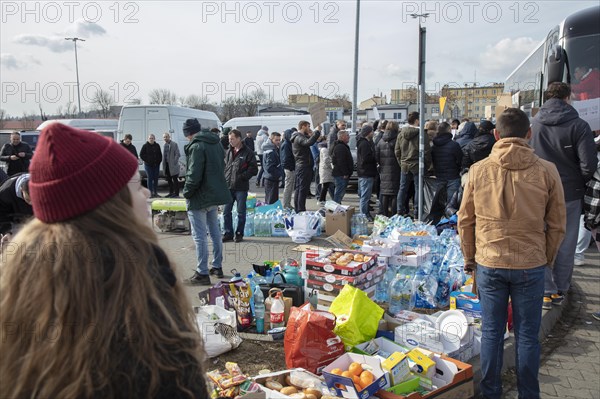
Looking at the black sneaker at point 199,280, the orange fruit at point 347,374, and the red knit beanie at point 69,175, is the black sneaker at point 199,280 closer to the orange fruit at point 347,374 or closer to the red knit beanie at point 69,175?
the orange fruit at point 347,374

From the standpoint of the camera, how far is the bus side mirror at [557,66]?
883cm

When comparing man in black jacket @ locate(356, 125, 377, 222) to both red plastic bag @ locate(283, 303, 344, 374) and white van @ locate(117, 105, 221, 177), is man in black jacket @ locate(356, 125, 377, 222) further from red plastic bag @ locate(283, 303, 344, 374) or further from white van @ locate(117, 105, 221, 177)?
white van @ locate(117, 105, 221, 177)

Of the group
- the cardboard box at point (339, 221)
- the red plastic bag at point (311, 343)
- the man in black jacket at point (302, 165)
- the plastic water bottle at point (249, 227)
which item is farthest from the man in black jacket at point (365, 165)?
the red plastic bag at point (311, 343)

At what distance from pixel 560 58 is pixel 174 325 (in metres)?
9.55

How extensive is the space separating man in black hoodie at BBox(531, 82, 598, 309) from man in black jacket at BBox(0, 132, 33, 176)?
10.9 meters

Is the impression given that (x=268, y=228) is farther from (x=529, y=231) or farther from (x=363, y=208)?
(x=529, y=231)

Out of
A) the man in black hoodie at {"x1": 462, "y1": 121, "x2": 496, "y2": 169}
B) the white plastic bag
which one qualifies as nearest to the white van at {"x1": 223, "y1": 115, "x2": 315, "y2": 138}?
the man in black hoodie at {"x1": 462, "y1": 121, "x2": 496, "y2": 169}

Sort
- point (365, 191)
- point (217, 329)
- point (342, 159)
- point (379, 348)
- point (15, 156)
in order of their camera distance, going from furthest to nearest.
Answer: point (15, 156) → point (342, 159) → point (365, 191) → point (217, 329) → point (379, 348)

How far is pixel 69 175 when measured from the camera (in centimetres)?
129

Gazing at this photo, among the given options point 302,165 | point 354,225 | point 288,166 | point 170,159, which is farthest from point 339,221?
point 170,159

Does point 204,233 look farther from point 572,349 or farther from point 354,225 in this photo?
point 572,349

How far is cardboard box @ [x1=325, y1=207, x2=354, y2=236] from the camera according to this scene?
28.3ft

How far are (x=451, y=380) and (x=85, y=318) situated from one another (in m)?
2.96

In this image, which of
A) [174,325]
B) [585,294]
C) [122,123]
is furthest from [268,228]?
[122,123]
